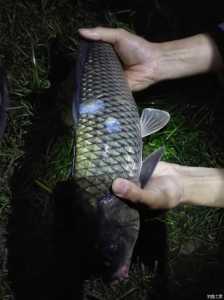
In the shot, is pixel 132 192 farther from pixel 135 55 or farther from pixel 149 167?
pixel 135 55

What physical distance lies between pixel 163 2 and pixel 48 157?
1176 mm

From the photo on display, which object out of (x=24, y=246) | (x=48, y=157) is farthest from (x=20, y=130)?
(x=24, y=246)

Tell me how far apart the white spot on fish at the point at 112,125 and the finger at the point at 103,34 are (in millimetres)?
537

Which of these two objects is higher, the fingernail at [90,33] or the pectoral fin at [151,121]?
the fingernail at [90,33]

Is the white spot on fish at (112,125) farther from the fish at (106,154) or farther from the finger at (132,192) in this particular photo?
the finger at (132,192)

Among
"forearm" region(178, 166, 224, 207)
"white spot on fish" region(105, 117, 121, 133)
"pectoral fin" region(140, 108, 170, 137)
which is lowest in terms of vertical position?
"forearm" region(178, 166, 224, 207)

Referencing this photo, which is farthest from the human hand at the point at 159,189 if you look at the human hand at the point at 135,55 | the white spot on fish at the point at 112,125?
the human hand at the point at 135,55

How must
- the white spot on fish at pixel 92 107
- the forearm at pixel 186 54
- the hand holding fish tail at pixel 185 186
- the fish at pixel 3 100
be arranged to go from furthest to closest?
the forearm at pixel 186 54, the fish at pixel 3 100, the hand holding fish tail at pixel 185 186, the white spot on fish at pixel 92 107

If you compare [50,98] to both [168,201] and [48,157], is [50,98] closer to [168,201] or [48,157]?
[48,157]

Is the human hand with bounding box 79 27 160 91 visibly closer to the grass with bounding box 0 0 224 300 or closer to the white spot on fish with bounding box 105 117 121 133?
the grass with bounding box 0 0 224 300

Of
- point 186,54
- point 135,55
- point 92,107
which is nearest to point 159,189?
point 92,107

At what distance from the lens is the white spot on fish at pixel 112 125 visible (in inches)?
92.6

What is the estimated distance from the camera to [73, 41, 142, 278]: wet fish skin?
220 cm

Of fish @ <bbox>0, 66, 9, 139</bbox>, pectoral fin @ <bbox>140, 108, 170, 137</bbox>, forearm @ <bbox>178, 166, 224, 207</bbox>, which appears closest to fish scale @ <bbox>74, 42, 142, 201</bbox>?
pectoral fin @ <bbox>140, 108, 170, 137</bbox>
